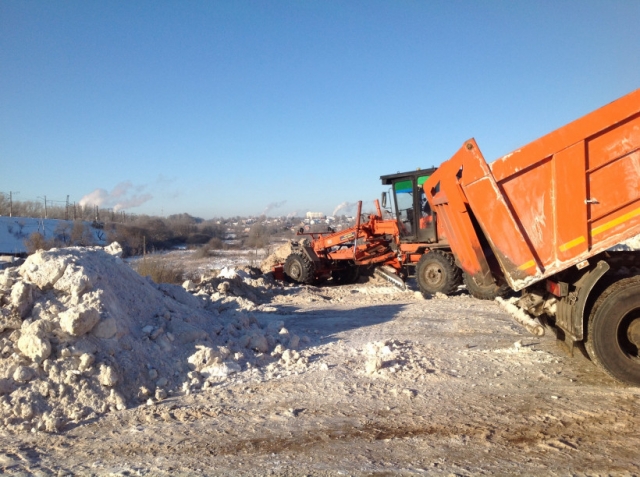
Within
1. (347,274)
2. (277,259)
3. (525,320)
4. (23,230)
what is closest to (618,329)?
(525,320)

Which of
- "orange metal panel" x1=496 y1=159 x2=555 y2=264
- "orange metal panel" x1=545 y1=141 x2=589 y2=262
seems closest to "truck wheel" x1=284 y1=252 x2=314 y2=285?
"orange metal panel" x1=496 y1=159 x2=555 y2=264

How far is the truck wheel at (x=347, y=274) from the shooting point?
16597 mm

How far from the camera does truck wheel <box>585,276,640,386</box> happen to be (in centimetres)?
518

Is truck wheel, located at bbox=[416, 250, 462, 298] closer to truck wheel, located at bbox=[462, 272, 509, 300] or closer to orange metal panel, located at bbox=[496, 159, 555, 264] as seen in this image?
truck wheel, located at bbox=[462, 272, 509, 300]

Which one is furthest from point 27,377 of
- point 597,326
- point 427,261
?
point 427,261

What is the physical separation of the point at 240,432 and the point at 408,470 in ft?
5.37

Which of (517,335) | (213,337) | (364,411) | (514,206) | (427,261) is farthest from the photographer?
(427,261)

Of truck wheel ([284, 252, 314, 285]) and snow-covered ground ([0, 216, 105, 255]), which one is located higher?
snow-covered ground ([0, 216, 105, 255])

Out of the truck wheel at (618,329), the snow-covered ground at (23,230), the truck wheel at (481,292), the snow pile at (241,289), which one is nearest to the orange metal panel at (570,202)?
the truck wheel at (618,329)

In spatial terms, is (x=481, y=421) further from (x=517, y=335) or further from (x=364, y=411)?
(x=517, y=335)

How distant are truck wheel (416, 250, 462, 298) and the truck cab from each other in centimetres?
86

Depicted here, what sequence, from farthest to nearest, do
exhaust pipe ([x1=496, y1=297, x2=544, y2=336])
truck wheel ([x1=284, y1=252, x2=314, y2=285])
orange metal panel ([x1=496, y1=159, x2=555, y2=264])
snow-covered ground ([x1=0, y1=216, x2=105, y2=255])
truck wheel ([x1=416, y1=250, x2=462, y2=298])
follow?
1. snow-covered ground ([x1=0, y1=216, x2=105, y2=255])
2. truck wheel ([x1=284, y1=252, x2=314, y2=285])
3. truck wheel ([x1=416, y1=250, x2=462, y2=298])
4. exhaust pipe ([x1=496, y1=297, x2=544, y2=336])
5. orange metal panel ([x1=496, y1=159, x2=555, y2=264])

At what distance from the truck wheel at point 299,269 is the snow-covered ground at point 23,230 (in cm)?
1960

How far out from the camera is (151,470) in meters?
3.91
